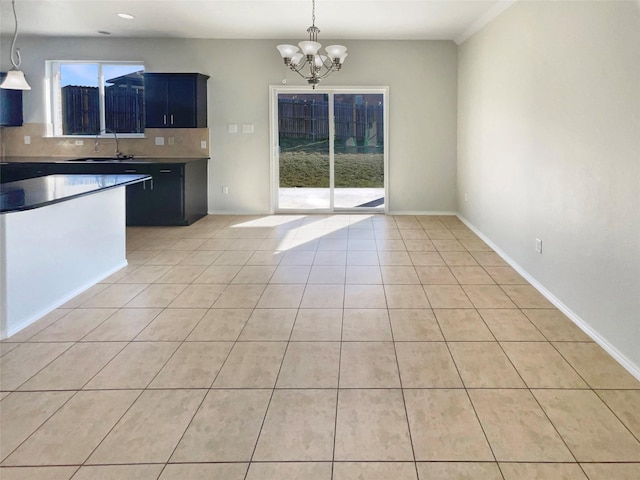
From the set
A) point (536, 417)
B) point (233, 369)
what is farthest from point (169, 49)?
point (536, 417)

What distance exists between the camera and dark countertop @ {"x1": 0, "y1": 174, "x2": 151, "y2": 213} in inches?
118

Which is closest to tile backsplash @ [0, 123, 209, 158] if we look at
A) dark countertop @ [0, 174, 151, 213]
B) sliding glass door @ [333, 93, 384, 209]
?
sliding glass door @ [333, 93, 384, 209]

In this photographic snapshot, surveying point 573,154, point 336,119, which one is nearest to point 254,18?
point 336,119

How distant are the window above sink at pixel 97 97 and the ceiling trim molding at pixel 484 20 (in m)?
4.59

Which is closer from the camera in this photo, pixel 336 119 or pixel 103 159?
pixel 103 159

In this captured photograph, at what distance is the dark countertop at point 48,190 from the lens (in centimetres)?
299

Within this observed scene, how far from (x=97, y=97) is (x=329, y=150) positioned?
353 cm

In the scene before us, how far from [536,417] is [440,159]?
5714 mm

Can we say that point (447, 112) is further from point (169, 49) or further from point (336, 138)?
point (169, 49)

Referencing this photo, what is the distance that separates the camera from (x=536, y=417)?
7.05 ft

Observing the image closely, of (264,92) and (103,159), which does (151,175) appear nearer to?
(103,159)

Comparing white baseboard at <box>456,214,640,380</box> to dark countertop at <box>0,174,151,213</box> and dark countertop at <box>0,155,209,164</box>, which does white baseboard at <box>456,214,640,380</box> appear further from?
dark countertop at <box>0,155,209,164</box>

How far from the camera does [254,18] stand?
5926mm

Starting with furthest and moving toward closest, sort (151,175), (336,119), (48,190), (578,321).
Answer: (336,119) → (151,175) → (48,190) → (578,321)
